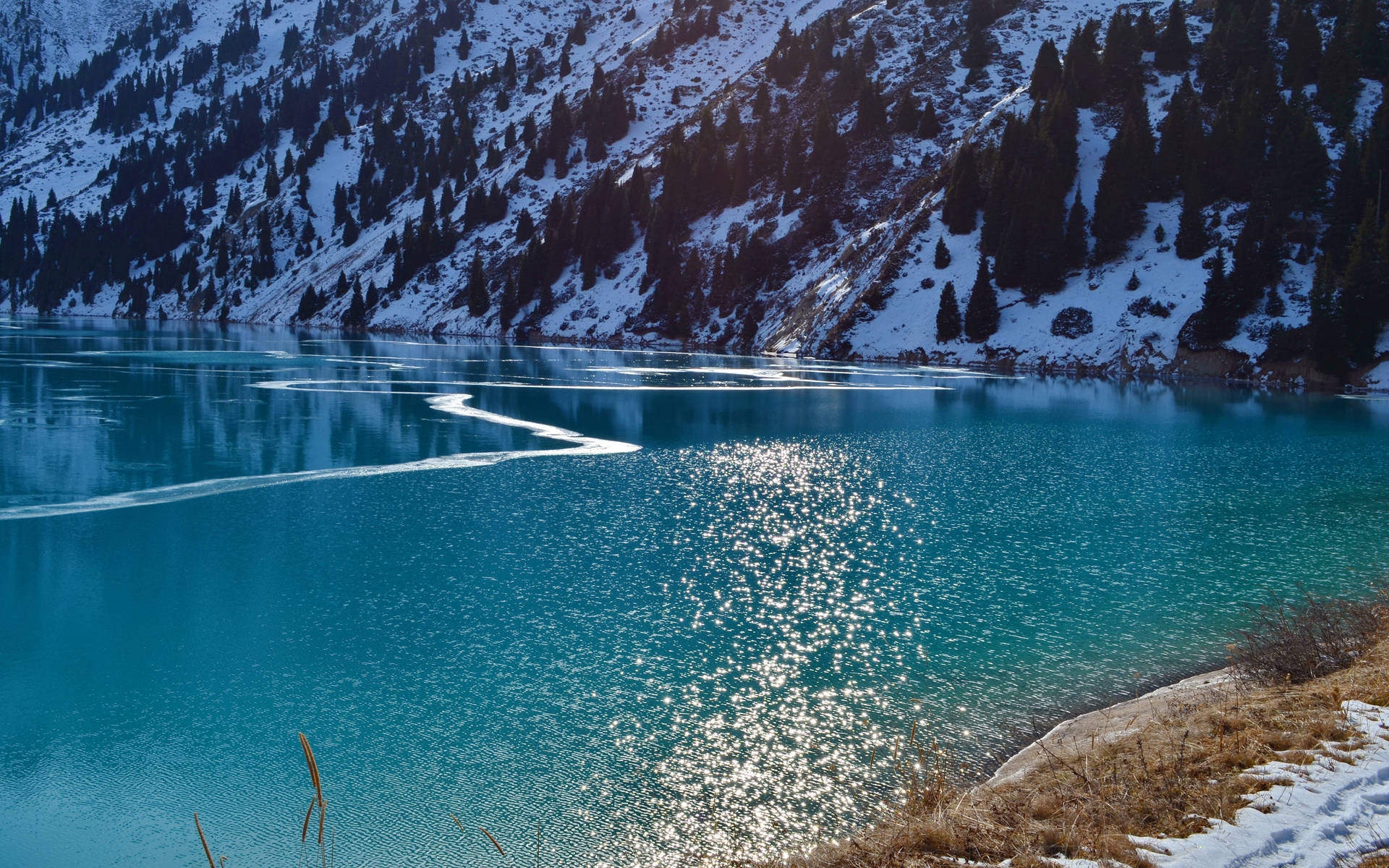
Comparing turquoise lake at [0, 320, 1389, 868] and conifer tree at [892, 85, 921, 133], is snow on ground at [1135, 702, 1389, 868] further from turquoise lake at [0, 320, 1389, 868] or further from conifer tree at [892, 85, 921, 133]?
conifer tree at [892, 85, 921, 133]

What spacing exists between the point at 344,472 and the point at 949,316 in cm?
6357

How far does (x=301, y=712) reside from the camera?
453 inches

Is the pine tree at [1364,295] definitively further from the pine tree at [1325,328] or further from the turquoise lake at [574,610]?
the turquoise lake at [574,610]

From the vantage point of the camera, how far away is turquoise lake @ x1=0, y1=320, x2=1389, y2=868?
30.9 feet

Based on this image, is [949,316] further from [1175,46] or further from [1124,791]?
[1124,791]

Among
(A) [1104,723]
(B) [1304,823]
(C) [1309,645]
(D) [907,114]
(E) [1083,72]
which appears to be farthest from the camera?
(D) [907,114]

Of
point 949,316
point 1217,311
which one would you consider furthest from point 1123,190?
point 949,316

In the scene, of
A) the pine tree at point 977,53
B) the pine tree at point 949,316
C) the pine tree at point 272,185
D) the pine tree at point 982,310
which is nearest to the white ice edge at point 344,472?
the pine tree at point 949,316

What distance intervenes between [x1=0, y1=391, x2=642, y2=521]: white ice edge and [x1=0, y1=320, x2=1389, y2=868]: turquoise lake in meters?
0.25

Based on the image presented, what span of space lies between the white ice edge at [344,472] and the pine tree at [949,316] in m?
51.1

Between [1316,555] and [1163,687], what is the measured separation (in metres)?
9.99

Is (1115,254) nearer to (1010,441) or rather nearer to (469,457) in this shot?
(1010,441)

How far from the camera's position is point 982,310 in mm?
78500

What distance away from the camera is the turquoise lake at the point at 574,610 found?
30.9 feet
